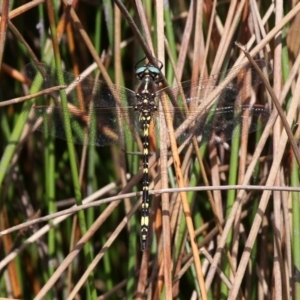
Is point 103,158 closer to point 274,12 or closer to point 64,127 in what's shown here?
point 64,127

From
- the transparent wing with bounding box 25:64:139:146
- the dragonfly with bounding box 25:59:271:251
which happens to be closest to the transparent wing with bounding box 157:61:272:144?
the dragonfly with bounding box 25:59:271:251

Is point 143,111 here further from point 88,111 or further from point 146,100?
point 88,111

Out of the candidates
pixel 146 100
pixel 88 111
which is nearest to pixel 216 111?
pixel 146 100

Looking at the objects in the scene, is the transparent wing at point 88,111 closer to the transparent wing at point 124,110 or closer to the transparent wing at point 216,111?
the transparent wing at point 124,110

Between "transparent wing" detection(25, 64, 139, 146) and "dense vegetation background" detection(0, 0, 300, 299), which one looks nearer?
"dense vegetation background" detection(0, 0, 300, 299)

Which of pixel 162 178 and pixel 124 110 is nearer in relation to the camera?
pixel 162 178

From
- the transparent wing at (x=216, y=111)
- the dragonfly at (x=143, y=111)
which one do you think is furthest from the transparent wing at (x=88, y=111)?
the transparent wing at (x=216, y=111)

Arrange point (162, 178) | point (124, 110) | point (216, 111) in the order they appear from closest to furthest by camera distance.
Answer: point (162, 178) → point (216, 111) → point (124, 110)

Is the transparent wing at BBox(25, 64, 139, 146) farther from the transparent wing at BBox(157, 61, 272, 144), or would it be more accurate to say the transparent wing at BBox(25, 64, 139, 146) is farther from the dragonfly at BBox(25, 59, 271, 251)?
the transparent wing at BBox(157, 61, 272, 144)
